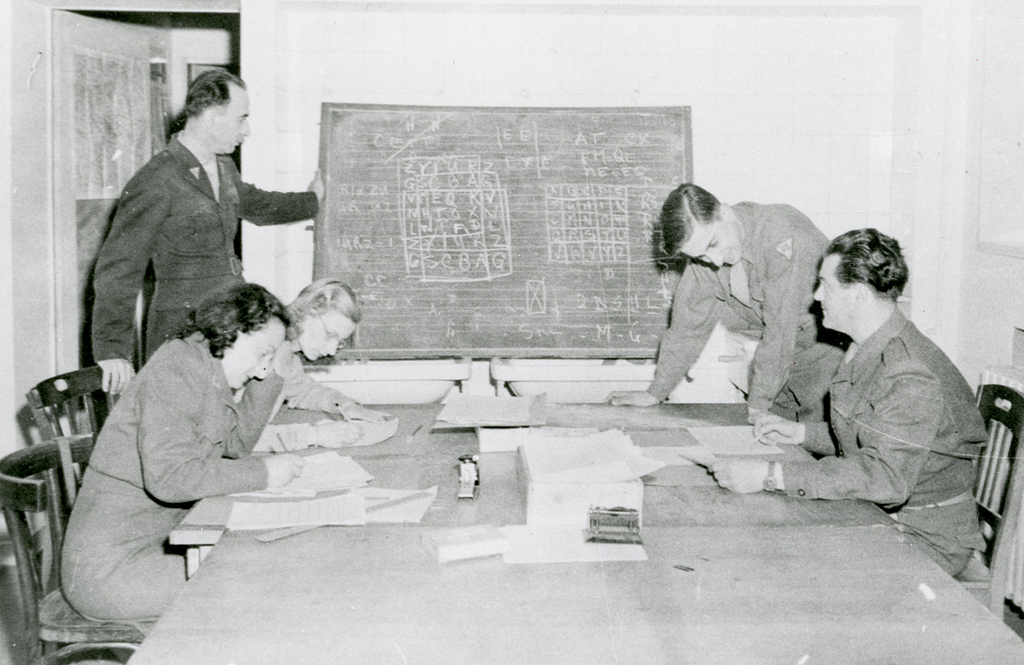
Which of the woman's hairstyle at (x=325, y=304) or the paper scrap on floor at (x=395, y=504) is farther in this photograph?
the woman's hairstyle at (x=325, y=304)

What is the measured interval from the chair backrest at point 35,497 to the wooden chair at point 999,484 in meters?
2.14

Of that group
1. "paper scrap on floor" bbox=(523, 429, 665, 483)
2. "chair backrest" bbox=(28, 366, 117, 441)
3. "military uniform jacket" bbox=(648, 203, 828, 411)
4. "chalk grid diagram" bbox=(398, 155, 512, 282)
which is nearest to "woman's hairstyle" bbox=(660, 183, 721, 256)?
"military uniform jacket" bbox=(648, 203, 828, 411)

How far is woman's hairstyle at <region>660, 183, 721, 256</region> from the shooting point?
2.91 meters

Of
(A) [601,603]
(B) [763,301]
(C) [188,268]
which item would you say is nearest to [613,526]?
(A) [601,603]

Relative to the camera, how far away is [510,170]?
4.14 meters

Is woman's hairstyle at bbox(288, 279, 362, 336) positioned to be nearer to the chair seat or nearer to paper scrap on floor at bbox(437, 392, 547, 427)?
paper scrap on floor at bbox(437, 392, 547, 427)

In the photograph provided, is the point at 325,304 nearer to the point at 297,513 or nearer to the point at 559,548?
the point at 297,513

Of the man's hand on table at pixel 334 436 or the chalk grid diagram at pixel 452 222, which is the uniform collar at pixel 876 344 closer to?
the man's hand on table at pixel 334 436

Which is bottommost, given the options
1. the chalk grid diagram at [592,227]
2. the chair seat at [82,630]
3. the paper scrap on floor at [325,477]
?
the chair seat at [82,630]

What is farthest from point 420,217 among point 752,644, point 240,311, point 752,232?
point 752,644

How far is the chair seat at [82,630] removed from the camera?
209cm

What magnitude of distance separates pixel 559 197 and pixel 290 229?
3.88 feet

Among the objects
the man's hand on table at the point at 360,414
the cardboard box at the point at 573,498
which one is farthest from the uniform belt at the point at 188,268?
the cardboard box at the point at 573,498

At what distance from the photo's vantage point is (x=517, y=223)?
4137mm
